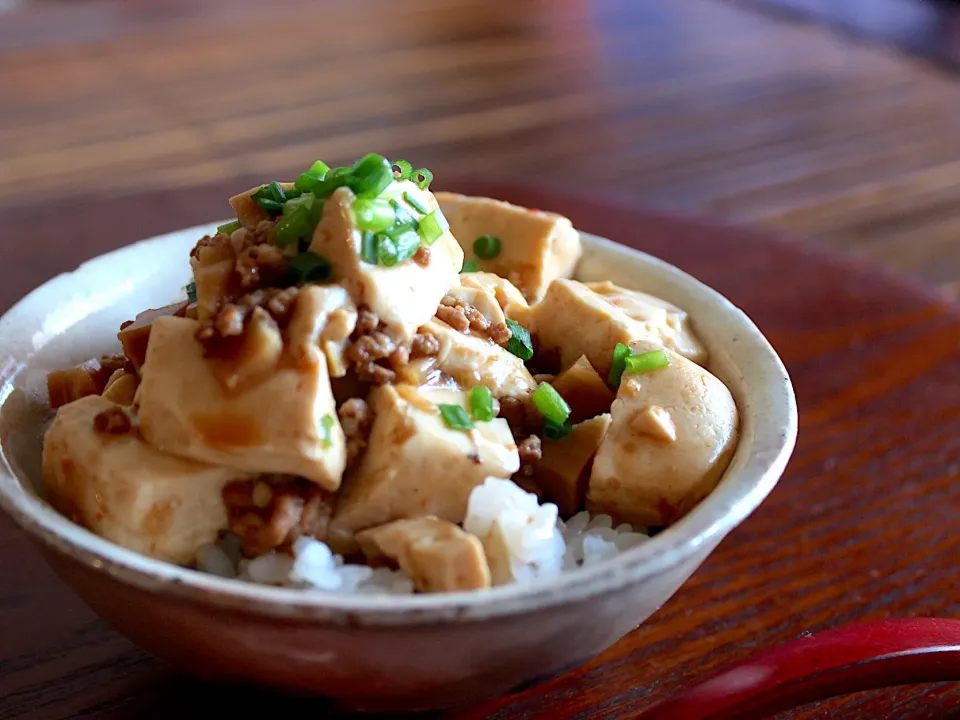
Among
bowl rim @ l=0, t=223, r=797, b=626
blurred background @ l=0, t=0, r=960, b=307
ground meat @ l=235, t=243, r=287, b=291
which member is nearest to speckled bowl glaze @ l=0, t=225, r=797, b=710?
bowl rim @ l=0, t=223, r=797, b=626

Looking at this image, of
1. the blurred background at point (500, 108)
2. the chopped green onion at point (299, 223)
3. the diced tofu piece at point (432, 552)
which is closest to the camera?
the diced tofu piece at point (432, 552)

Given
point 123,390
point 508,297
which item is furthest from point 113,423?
point 508,297

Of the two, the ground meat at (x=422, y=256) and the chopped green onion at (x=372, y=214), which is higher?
the chopped green onion at (x=372, y=214)

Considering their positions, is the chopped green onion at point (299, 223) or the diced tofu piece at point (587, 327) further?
the diced tofu piece at point (587, 327)

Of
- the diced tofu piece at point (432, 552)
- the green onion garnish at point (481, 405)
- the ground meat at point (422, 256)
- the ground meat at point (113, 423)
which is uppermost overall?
the ground meat at point (422, 256)

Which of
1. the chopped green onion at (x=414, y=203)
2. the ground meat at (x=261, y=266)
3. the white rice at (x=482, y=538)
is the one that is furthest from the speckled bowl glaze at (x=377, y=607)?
the chopped green onion at (x=414, y=203)

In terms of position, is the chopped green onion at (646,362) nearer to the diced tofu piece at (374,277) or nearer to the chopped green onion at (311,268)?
the diced tofu piece at (374,277)

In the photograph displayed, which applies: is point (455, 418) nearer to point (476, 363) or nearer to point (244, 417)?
point (476, 363)
